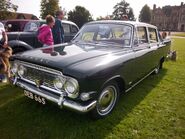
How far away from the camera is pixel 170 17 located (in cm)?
9456

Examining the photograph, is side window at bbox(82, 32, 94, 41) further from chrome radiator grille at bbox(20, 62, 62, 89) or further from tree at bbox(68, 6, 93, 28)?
tree at bbox(68, 6, 93, 28)

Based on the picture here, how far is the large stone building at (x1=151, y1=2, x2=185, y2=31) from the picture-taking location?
89938 mm

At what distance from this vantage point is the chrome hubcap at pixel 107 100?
3516mm

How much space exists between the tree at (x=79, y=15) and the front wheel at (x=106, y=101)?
151ft

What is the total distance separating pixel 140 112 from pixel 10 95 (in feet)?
9.62

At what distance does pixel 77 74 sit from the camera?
9.35 ft

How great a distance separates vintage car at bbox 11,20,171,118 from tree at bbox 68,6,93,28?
45.1m

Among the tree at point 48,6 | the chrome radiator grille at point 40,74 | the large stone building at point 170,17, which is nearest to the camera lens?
the chrome radiator grille at point 40,74

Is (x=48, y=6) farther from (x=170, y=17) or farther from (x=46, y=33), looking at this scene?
(x=170, y=17)

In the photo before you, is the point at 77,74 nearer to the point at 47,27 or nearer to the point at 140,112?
the point at 140,112

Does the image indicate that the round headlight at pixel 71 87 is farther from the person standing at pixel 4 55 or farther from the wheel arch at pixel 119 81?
the person standing at pixel 4 55

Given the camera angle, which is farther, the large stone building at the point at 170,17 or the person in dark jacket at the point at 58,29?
the large stone building at the point at 170,17

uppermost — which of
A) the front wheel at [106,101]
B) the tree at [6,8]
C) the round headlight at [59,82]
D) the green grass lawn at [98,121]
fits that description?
the tree at [6,8]

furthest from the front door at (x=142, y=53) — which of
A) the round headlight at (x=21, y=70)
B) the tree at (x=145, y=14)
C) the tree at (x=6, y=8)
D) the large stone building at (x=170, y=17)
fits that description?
the tree at (x=145, y=14)
